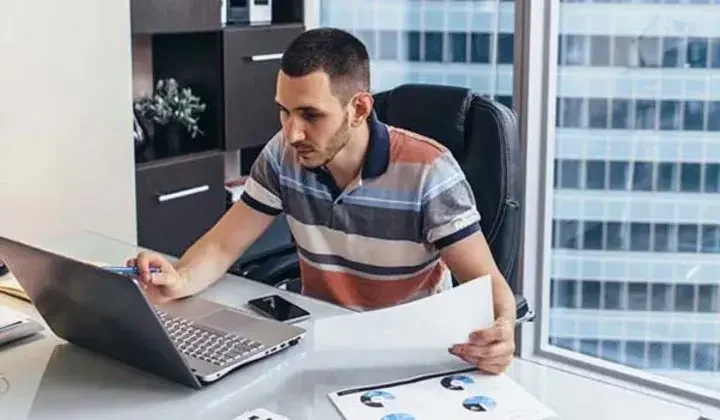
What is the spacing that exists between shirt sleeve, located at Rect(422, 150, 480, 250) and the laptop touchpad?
0.41 meters

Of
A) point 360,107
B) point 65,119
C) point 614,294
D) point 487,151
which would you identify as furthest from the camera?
point 614,294

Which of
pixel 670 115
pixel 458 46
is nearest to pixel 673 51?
pixel 670 115

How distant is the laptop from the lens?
1.40 meters

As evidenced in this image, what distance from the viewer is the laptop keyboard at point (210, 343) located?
1.54 meters

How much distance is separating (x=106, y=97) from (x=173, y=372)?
1500 mm

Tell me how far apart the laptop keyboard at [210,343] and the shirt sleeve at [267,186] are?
45cm

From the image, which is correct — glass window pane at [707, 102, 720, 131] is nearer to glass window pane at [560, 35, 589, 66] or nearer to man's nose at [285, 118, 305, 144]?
glass window pane at [560, 35, 589, 66]

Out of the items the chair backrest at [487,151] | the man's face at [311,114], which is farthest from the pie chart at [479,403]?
the chair backrest at [487,151]

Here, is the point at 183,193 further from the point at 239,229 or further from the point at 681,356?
the point at 681,356

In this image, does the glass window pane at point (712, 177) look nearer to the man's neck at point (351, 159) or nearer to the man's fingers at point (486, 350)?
the man's neck at point (351, 159)

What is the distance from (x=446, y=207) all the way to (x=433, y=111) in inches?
17.1

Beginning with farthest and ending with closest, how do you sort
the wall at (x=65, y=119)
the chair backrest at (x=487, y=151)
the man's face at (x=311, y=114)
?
1. the wall at (x=65, y=119)
2. the chair backrest at (x=487, y=151)
3. the man's face at (x=311, y=114)

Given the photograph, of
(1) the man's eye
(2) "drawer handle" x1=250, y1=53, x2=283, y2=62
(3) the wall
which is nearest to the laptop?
(1) the man's eye

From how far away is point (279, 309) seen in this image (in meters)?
1.79
